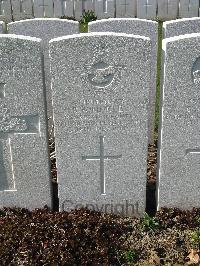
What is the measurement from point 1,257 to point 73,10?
7.98 metres

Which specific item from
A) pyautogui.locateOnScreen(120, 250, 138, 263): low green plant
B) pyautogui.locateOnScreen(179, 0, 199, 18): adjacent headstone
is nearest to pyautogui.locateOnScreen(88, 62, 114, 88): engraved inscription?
pyautogui.locateOnScreen(120, 250, 138, 263): low green plant

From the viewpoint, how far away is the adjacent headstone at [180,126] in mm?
4367

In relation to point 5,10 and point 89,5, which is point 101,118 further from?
point 5,10

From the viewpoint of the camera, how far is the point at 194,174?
5047 mm

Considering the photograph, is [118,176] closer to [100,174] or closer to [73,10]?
[100,174]

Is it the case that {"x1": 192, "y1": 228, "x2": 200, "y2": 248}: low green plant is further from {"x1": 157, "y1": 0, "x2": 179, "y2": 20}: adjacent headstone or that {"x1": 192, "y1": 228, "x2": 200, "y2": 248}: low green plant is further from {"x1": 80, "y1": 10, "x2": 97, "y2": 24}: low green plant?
{"x1": 157, "y1": 0, "x2": 179, "y2": 20}: adjacent headstone

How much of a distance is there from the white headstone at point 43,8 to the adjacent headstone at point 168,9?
2495 millimetres

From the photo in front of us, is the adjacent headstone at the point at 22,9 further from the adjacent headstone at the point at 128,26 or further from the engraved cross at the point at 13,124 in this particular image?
the engraved cross at the point at 13,124

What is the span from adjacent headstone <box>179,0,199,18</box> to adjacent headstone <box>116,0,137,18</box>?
3.54 feet

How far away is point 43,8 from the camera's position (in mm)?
11570

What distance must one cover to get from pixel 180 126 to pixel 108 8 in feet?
24.1

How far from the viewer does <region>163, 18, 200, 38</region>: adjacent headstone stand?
5551 millimetres

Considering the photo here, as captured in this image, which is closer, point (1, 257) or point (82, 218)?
point (1, 257)

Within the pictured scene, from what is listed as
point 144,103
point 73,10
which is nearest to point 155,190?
point 144,103
